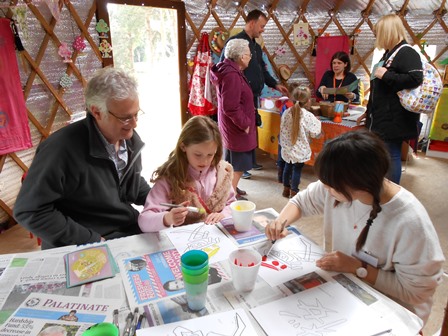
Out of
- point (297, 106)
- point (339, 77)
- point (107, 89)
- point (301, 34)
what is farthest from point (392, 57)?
point (301, 34)

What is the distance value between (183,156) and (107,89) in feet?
1.18

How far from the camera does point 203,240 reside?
98cm

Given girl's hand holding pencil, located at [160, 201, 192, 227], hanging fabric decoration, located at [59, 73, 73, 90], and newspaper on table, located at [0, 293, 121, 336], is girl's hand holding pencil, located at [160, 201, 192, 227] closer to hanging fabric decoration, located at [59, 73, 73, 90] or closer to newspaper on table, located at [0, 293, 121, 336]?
newspaper on table, located at [0, 293, 121, 336]

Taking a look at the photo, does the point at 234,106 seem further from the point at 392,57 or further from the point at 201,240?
the point at 201,240

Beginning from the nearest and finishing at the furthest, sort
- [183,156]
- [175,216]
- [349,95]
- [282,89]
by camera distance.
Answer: [175,216]
[183,156]
[349,95]
[282,89]

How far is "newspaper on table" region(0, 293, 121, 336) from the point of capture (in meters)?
0.66

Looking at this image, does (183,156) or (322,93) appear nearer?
(183,156)

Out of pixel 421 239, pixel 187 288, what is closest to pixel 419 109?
pixel 421 239

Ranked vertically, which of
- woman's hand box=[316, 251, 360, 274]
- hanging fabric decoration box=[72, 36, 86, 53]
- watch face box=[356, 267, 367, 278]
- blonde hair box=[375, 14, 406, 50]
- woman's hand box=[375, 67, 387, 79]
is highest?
blonde hair box=[375, 14, 406, 50]

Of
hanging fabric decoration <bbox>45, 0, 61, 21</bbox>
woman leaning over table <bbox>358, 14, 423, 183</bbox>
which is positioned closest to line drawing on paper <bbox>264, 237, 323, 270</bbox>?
woman leaning over table <bbox>358, 14, 423, 183</bbox>

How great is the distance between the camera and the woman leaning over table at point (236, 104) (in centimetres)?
224

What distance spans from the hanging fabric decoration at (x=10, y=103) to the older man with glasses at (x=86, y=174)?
1.35 meters

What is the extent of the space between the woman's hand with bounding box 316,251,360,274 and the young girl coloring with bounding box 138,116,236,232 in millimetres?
396

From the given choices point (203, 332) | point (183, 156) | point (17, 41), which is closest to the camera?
point (203, 332)
